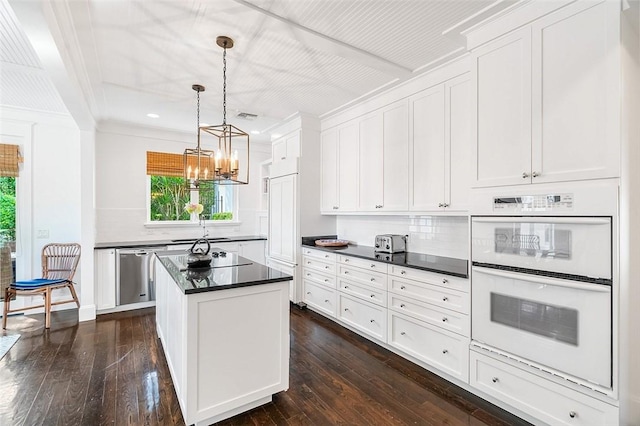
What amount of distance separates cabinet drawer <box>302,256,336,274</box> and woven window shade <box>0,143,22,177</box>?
158 inches

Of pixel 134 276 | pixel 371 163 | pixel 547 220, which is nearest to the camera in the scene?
pixel 547 220

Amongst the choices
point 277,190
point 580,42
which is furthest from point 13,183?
point 580,42

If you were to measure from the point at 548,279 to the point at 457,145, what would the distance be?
142 cm

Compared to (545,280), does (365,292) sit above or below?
below

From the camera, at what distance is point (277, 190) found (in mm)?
4832

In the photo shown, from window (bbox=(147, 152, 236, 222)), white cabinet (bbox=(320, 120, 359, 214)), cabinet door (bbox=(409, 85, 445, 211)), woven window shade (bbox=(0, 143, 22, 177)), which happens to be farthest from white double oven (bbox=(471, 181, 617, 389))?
woven window shade (bbox=(0, 143, 22, 177))

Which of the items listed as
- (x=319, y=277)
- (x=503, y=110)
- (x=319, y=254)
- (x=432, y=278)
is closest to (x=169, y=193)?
(x=319, y=254)

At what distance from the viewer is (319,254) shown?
412 centimetres

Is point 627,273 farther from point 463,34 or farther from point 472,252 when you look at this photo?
point 463,34

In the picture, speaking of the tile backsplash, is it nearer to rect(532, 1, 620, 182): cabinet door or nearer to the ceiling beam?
rect(532, 1, 620, 182): cabinet door

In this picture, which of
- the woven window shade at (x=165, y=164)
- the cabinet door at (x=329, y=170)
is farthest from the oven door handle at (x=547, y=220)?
the woven window shade at (x=165, y=164)

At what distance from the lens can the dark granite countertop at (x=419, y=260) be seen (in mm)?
2594

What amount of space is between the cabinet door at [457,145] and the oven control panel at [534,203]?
0.62 metres

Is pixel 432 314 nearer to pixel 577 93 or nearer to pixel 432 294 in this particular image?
pixel 432 294
